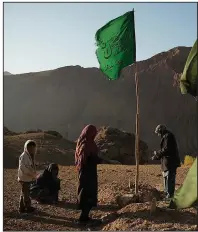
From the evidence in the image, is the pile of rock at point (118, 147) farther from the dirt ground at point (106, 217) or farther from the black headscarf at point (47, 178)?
the black headscarf at point (47, 178)

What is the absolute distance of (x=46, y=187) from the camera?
827 cm

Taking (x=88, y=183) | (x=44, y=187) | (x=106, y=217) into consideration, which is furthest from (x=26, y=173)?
(x=106, y=217)

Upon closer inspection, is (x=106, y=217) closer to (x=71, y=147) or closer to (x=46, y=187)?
(x=46, y=187)

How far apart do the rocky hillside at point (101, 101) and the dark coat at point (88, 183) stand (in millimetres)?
47604

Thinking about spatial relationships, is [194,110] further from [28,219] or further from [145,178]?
[28,219]

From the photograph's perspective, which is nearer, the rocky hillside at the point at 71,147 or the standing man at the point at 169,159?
the standing man at the point at 169,159

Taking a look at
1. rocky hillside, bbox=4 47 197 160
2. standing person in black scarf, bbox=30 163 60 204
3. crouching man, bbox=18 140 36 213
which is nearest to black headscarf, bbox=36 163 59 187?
standing person in black scarf, bbox=30 163 60 204

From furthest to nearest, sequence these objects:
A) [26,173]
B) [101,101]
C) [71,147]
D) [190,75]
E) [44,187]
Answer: [101,101] < [71,147] < [44,187] < [26,173] < [190,75]

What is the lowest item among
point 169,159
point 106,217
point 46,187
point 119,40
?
point 106,217

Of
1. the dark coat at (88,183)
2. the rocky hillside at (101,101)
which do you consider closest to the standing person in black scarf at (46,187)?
the dark coat at (88,183)

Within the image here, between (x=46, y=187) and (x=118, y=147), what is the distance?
59.2ft

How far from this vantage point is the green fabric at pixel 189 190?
14.5 ft

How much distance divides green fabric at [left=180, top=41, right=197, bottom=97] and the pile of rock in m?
19.9

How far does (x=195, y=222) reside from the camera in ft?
20.0
